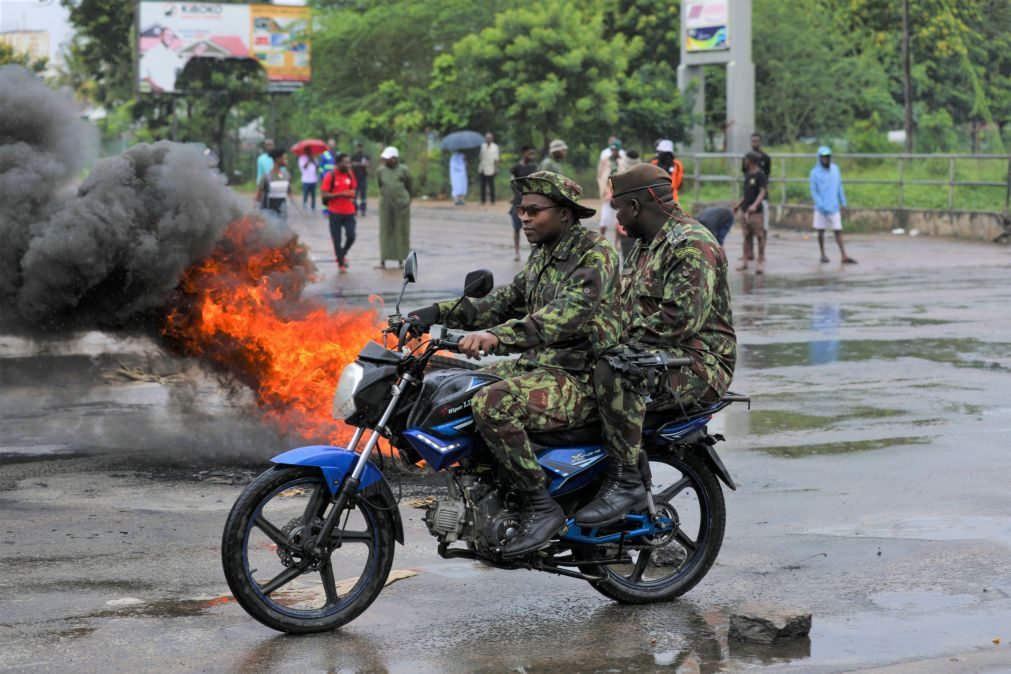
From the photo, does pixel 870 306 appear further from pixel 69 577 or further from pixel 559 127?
pixel 559 127

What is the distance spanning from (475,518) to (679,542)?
1.06 metres

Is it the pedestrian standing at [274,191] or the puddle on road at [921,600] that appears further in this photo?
the pedestrian standing at [274,191]

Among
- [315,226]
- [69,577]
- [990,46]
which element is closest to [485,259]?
[315,226]

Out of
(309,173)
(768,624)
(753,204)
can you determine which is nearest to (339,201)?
(753,204)

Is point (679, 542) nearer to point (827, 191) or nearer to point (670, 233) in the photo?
point (670, 233)

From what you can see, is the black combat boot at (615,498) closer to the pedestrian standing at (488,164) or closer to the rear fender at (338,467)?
the rear fender at (338,467)

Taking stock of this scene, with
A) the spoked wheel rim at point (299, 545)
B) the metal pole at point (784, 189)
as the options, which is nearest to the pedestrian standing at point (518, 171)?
the metal pole at point (784, 189)

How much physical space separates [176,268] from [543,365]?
4.15 m

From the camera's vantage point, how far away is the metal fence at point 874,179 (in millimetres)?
26281

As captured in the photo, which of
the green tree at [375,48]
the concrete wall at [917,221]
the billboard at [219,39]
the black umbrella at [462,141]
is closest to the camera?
the concrete wall at [917,221]

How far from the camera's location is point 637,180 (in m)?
5.89

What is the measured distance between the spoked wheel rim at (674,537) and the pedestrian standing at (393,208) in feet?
52.4

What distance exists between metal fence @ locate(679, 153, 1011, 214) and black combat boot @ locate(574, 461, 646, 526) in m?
22.2

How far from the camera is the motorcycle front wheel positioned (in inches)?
204
